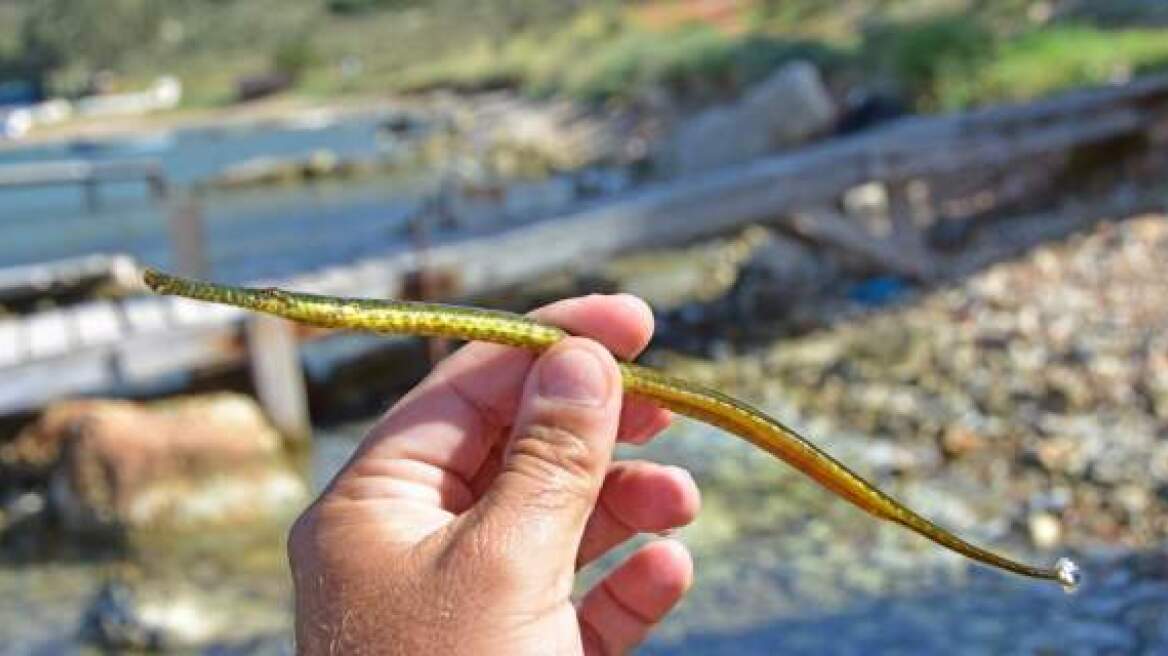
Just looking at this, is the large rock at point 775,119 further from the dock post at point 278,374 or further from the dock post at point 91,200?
the dock post at point 91,200

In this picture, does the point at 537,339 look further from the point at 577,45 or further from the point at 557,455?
the point at 577,45

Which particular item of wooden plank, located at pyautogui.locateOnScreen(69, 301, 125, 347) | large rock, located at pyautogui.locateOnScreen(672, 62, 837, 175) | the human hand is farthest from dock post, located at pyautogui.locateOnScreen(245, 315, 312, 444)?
the human hand

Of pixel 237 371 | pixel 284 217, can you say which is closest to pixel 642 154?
pixel 284 217

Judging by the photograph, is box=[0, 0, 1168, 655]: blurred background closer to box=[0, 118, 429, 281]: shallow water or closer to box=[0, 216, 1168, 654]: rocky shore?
box=[0, 216, 1168, 654]: rocky shore

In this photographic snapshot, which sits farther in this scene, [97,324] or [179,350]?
[97,324]

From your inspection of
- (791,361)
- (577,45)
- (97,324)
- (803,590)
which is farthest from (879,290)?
(577,45)
